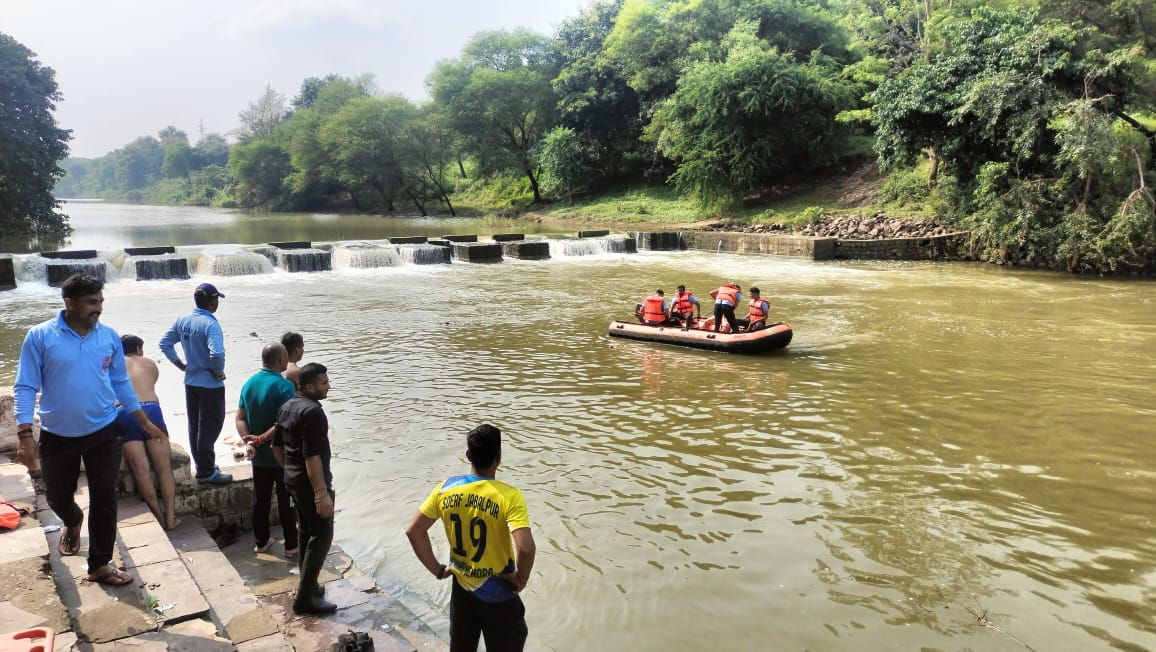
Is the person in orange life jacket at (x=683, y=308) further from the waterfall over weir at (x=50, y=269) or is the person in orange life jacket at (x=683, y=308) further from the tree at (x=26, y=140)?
the tree at (x=26, y=140)

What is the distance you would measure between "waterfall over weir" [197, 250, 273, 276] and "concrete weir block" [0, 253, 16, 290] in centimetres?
455

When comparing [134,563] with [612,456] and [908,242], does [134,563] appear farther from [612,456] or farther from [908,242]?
[908,242]

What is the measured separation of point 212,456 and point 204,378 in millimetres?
581

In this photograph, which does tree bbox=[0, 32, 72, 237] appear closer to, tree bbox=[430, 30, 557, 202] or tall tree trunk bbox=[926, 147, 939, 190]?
tree bbox=[430, 30, 557, 202]

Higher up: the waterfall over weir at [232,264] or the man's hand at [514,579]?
the waterfall over weir at [232,264]

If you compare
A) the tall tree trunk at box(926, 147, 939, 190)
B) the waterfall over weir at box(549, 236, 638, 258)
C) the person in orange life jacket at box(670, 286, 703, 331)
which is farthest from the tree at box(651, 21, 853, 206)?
the person in orange life jacket at box(670, 286, 703, 331)

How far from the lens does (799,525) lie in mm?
6008

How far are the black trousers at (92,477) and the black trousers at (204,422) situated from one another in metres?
1.23

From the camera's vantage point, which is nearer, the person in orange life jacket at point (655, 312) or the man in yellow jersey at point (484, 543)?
the man in yellow jersey at point (484, 543)

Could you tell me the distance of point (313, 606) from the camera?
4.15m

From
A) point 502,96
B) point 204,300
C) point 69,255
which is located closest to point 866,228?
point 204,300

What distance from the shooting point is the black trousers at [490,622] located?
3.28 meters

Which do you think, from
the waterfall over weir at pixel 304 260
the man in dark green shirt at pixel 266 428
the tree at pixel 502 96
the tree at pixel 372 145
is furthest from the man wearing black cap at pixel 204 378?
the tree at pixel 372 145

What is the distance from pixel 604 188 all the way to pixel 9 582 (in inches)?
1868
